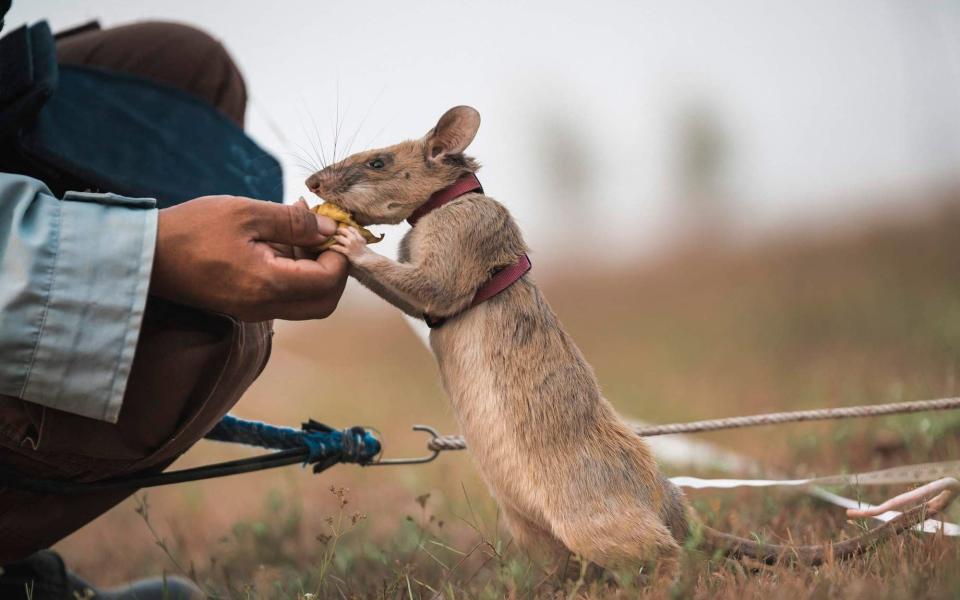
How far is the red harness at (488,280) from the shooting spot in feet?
5.76

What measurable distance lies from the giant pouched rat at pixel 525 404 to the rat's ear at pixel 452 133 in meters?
0.03

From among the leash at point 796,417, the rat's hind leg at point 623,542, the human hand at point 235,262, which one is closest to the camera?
the human hand at point 235,262

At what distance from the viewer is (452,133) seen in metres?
1.93

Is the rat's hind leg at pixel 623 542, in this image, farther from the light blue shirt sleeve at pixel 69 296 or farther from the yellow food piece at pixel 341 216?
the light blue shirt sleeve at pixel 69 296

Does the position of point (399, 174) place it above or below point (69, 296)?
above

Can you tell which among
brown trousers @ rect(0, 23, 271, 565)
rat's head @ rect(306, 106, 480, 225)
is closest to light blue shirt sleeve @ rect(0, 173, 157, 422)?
brown trousers @ rect(0, 23, 271, 565)

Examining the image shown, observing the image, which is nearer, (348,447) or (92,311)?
(92,311)

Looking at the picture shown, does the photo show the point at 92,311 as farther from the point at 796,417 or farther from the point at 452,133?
the point at 796,417

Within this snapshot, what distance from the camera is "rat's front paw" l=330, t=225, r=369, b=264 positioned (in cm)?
165

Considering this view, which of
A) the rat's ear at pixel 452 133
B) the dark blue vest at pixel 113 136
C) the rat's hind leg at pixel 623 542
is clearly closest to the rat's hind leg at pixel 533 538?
the rat's hind leg at pixel 623 542

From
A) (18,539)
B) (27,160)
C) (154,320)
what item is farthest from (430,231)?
(18,539)

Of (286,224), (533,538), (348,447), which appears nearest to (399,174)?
(286,224)

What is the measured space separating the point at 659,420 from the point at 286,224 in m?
3.50

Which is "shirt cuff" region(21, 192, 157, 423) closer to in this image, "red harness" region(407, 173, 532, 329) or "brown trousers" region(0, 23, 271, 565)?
"brown trousers" region(0, 23, 271, 565)
